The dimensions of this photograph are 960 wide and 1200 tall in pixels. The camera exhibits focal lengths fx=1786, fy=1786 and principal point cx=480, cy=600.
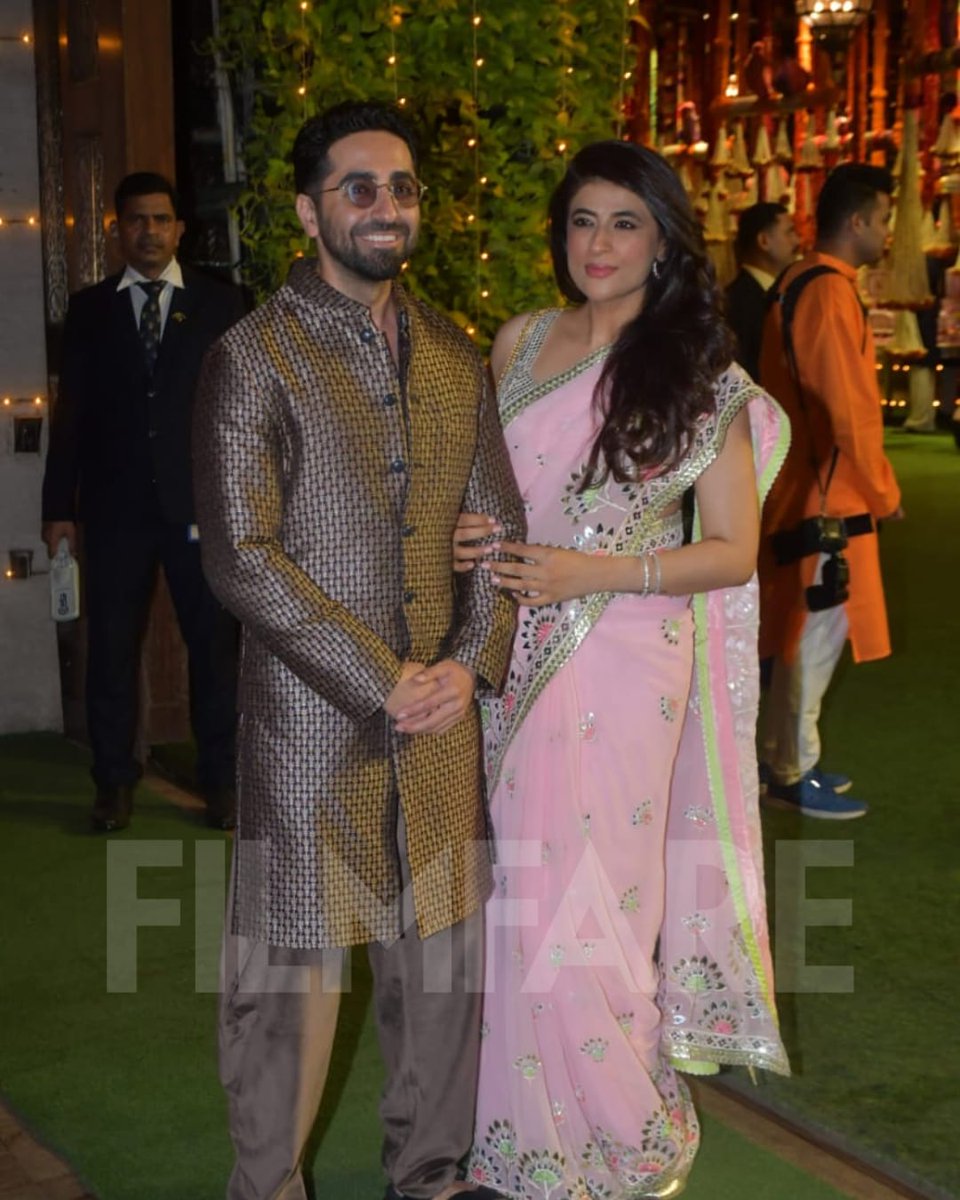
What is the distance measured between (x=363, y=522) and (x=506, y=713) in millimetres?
544

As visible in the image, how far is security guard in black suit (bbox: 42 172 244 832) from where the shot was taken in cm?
490

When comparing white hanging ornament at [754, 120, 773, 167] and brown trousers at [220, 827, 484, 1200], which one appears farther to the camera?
white hanging ornament at [754, 120, 773, 167]

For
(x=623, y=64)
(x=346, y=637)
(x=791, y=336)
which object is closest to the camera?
(x=346, y=637)

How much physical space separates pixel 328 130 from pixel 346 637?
0.69 meters

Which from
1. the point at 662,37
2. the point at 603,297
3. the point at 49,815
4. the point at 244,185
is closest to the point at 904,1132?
the point at 603,297

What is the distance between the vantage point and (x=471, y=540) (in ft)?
8.58

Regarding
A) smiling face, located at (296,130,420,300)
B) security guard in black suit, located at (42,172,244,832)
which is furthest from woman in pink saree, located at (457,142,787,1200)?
security guard in black suit, located at (42,172,244,832)

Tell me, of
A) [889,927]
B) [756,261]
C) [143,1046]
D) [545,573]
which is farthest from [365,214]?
[756,261]

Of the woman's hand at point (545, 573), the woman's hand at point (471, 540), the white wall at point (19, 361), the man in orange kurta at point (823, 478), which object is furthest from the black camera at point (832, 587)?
the white wall at point (19, 361)

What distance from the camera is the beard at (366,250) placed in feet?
7.92

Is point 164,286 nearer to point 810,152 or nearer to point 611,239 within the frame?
point 611,239

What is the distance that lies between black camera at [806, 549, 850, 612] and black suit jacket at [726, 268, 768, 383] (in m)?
1.46

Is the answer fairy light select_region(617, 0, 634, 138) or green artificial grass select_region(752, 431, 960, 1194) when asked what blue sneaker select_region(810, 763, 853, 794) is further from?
fairy light select_region(617, 0, 634, 138)

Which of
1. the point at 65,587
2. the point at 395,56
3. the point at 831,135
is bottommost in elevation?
the point at 65,587
